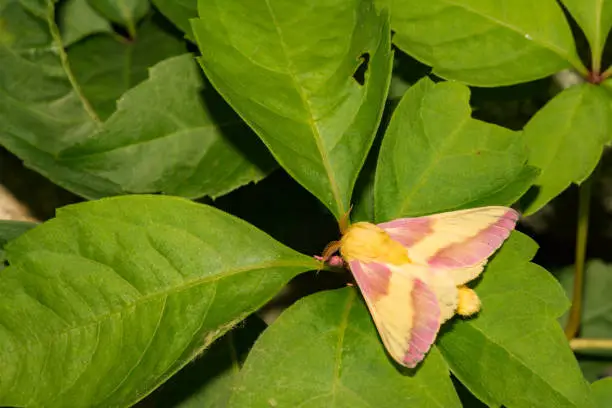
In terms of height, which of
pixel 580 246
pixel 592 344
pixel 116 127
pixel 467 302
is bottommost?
pixel 592 344

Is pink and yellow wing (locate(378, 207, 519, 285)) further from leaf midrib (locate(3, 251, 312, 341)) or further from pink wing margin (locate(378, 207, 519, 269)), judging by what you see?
leaf midrib (locate(3, 251, 312, 341))

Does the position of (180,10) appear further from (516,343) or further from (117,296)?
(516,343)

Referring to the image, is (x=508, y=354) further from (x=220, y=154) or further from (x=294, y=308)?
(x=220, y=154)

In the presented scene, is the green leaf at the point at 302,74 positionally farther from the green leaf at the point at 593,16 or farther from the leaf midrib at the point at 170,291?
the green leaf at the point at 593,16

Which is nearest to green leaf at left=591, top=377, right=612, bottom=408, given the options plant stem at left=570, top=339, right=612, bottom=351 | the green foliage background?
the green foliage background

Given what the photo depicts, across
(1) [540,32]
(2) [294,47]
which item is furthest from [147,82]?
(1) [540,32]

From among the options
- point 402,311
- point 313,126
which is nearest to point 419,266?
point 402,311

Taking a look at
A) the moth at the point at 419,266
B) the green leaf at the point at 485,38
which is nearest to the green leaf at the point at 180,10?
the green leaf at the point at 485,38
